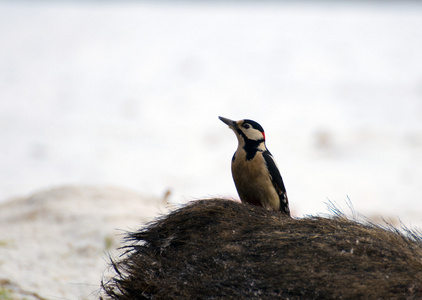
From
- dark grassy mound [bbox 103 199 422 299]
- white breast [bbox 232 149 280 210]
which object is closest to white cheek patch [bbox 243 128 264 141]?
white breast [bbox 232 149 280 210]

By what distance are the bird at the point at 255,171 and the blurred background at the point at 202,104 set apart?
4832mm

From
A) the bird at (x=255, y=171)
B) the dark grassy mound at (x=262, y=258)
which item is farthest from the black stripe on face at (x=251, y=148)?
the dark grassy mound at (x=262, y=258)

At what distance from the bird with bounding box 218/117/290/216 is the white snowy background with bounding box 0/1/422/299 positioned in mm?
3024

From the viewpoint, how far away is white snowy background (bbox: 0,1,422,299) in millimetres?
12562

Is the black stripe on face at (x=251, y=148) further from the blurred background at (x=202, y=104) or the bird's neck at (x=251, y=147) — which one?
the blurred background at (x=202, y=104)

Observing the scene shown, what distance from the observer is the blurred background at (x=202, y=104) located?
42.2 feet

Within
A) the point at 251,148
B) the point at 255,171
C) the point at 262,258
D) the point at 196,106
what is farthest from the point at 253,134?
the point at 196,106

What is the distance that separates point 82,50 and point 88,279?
44.9 feet

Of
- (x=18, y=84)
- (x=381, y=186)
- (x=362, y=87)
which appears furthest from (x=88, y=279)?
(x=362, y=87)

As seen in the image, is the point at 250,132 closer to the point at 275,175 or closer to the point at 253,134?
the point at 253,134

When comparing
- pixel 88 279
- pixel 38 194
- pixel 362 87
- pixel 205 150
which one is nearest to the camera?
pixel 88 279

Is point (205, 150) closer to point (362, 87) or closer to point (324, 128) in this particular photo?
point (324, 128)

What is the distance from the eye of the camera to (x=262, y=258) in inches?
154

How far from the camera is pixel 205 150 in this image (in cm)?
1439
